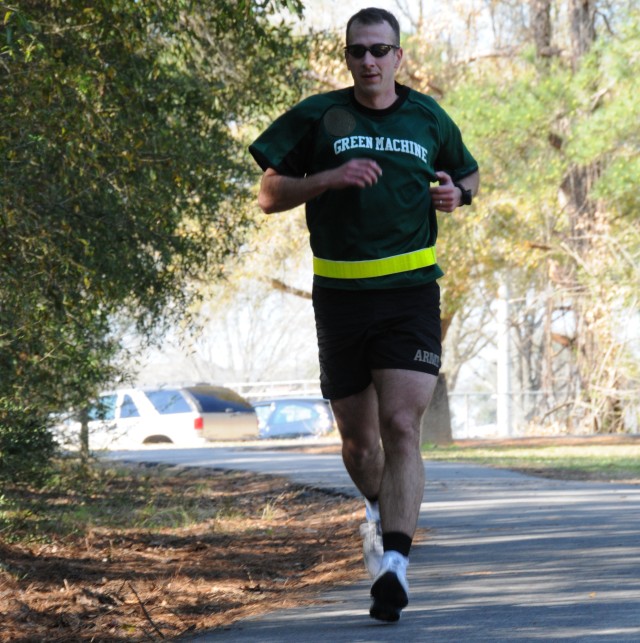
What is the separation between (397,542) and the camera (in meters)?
4.95

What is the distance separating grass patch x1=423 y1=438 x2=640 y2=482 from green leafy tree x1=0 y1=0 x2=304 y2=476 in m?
4.93

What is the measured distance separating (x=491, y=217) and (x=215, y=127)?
12.0 m

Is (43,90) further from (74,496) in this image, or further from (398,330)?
(74,496)

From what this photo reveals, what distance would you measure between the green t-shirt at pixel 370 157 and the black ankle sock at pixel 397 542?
930mm

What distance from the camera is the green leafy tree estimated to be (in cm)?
741

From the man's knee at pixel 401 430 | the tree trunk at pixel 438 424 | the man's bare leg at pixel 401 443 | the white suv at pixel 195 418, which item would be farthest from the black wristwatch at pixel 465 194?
the white suv at pixel 195 418

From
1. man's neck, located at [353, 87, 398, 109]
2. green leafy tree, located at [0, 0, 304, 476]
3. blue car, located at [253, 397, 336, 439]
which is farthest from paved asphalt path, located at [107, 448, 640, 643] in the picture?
blue car, located at [253, 397, 336, 439]

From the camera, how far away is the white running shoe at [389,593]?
4.75 meters

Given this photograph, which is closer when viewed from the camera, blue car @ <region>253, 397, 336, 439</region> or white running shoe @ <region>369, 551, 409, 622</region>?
white running shoe @ <region>369, 551, 409, 622</region>

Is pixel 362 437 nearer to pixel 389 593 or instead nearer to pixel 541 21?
pixel 389 593

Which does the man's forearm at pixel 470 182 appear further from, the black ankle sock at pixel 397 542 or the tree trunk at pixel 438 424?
the tree trunk at pixel 438 424

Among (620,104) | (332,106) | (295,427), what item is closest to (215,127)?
(332,106)

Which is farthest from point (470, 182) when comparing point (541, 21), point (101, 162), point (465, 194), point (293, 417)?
point (293, 417)

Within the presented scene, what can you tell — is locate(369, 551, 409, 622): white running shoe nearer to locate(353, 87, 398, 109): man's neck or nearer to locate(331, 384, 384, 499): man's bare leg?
locate(331, 384, 384, 499): man's bare leg
